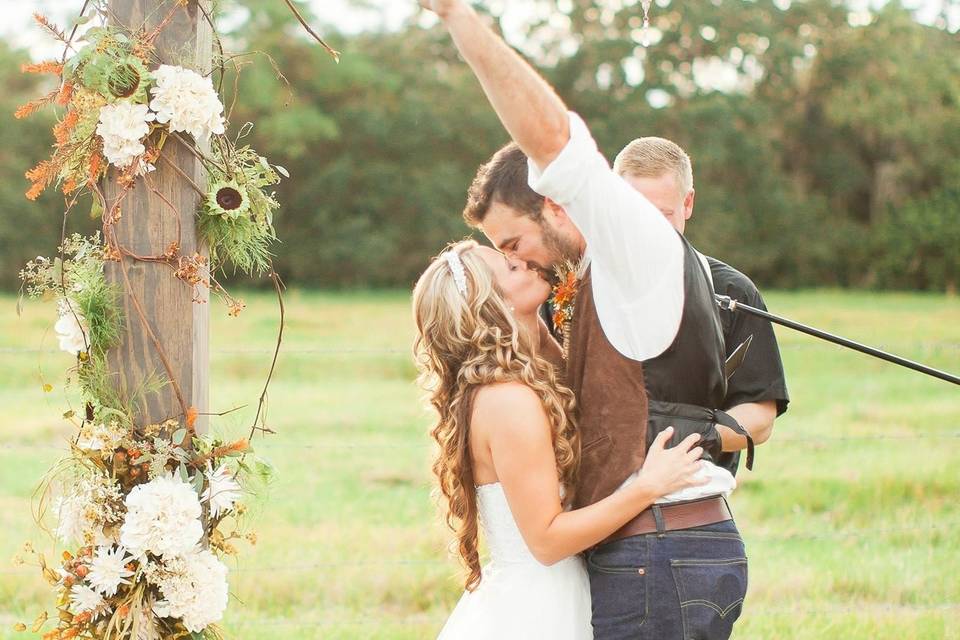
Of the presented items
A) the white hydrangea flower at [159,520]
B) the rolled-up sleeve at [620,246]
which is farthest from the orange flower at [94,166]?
the rolled-up sleeve at [620,246]

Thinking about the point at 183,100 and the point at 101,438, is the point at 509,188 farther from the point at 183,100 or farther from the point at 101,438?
the point at 101,438

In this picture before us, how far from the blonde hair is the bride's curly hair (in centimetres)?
92

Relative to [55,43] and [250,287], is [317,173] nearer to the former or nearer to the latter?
[250,287]

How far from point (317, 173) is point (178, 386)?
102ft

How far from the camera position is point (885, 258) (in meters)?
33.4

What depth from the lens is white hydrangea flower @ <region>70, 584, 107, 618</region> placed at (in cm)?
259

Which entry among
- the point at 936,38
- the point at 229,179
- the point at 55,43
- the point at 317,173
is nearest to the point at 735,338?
the point at 229,179

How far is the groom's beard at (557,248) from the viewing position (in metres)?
2.62

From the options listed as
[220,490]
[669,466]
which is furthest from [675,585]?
[220,490]

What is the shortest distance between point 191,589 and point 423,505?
4834 mm

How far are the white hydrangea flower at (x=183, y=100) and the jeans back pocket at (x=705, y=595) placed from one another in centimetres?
146

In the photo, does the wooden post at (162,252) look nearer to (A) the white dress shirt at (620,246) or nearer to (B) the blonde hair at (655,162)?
(A) the white dress shirt at (620,246)

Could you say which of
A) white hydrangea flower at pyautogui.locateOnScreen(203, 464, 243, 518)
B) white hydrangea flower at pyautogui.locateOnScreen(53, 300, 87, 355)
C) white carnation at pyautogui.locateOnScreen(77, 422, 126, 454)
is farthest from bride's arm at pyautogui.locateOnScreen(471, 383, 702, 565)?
white hydrangea flower at pyautogui.locateOnScreen(53, 300, 87, 355)

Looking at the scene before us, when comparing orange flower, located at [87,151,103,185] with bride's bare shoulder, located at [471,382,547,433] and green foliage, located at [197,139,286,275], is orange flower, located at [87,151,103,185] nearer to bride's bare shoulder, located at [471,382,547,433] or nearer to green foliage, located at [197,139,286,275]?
green foliage, located at [197,139,286,275]
